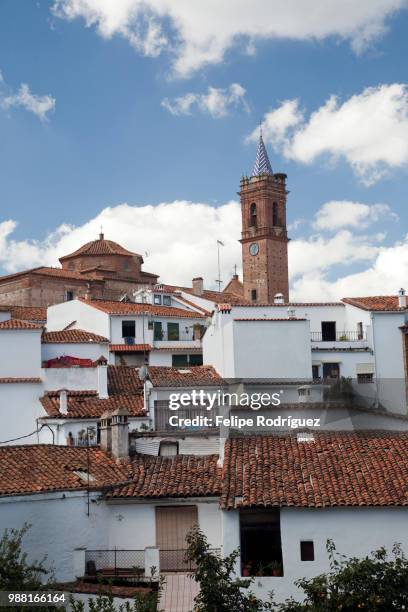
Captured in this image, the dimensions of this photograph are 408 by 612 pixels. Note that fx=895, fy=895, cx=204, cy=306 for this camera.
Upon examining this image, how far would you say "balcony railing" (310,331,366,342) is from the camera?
44062 mm

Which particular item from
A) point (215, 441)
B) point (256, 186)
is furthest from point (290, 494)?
point (256, 186)

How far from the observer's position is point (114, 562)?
2197cm

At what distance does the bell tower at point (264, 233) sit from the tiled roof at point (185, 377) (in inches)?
1468

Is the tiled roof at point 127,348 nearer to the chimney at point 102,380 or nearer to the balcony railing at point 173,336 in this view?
the balcony railing at point 173,336

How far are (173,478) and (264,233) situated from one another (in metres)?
57.7

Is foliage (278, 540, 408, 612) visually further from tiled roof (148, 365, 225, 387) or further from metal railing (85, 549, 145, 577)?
tiled roof (148, 365, 225, 387)

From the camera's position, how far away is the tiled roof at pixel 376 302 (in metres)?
43.6

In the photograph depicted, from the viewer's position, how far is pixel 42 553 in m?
20.9

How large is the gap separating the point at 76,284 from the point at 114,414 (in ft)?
134

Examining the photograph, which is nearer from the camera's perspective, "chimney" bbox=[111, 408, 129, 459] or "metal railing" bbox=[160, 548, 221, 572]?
"metal railing" bbox=[160, 548, 221, 572]

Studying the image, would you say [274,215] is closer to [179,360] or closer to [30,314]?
[30,314]

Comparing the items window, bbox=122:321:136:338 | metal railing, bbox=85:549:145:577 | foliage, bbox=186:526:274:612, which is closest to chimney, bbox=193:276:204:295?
window, bbox=122:321:136:338

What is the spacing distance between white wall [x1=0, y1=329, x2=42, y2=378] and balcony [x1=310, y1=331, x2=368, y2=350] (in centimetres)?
1357

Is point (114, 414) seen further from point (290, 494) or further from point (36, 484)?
point (290, 494)
